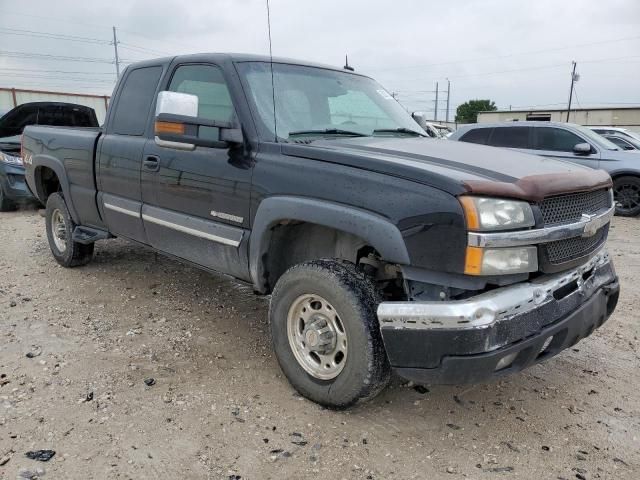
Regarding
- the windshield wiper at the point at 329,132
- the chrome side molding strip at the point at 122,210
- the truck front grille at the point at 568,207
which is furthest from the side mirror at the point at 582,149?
the chrome side molding strip at the point at 122,210

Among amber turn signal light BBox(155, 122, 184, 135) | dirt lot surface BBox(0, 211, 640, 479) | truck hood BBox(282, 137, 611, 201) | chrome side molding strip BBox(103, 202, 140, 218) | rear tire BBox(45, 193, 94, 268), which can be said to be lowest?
dirt lot surface BBox(0, 211, 640, 479)

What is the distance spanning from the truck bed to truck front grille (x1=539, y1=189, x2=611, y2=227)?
3595 mm

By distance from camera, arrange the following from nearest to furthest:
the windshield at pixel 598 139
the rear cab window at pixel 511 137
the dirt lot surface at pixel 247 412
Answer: the dirt lot surface at pixel 247 412 < the windshield at pixel 598 139 < the rear cab window at pixel 511 137

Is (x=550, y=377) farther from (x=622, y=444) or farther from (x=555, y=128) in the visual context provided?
(x=555, y=128)

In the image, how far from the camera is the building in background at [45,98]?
17312mm

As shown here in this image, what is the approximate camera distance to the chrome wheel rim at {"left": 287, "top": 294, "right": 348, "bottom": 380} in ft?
8.96

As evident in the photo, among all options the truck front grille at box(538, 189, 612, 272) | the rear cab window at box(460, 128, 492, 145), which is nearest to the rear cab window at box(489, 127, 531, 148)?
the rear cab window at box(460, 128, 492, 145)

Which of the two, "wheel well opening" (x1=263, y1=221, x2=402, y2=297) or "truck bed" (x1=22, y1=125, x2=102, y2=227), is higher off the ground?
"truck bed" (x1=22, y1=125, x2=102, y2=227)

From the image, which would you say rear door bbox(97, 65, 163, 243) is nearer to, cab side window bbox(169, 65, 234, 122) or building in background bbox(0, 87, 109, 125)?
cab side window bbox(169, 65, 234, 122)

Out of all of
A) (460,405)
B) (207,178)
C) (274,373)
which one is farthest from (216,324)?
(460,405)

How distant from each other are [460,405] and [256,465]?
121 cm

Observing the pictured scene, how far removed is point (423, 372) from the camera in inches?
93.2

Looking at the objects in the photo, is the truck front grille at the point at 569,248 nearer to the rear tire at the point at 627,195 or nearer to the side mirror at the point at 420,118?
the side mirror at the point at 420,118

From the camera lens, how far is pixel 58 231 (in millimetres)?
5445
